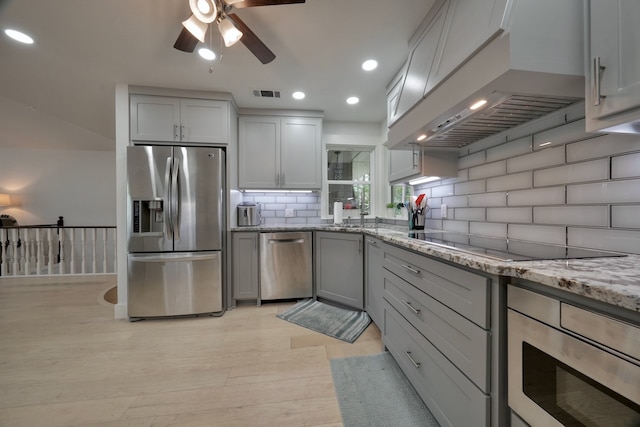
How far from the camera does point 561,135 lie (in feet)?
3.86

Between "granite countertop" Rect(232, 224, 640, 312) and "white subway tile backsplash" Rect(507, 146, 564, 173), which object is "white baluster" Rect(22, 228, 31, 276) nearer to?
"granite countertop" Rect(232, 224, 640, 312)

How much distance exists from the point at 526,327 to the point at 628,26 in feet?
3.32

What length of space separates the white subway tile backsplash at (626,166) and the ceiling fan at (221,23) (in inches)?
65.4

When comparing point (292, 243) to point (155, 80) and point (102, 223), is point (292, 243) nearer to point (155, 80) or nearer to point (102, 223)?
point (155, 80)

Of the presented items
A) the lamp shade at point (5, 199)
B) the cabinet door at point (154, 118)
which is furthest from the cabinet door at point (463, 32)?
the lamp shade at point (5, 199)

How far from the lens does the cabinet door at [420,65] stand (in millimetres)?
1383

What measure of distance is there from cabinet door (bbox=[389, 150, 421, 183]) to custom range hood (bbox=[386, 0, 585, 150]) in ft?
2.44

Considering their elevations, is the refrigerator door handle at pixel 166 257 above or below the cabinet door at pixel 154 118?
below

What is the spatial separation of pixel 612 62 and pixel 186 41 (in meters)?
2.13

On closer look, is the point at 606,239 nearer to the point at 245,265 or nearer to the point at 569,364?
the point at 569,364

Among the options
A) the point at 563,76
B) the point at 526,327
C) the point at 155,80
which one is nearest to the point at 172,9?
the point at 155,80

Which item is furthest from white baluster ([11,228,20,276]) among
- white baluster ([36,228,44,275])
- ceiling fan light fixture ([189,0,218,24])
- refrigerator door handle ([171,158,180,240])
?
ceiling fan light fixture ([189,0,218,24])

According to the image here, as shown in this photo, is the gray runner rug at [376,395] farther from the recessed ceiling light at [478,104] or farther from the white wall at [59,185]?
the white wall at [59,185]

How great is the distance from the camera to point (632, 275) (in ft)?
2.05
